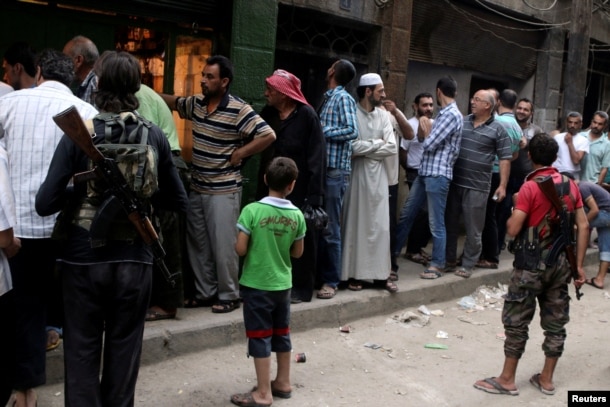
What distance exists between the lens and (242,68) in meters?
6.40

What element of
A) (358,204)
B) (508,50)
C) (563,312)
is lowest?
(563,312)

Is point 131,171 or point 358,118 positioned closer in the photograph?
point 131,171

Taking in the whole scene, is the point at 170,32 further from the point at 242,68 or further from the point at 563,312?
the point at 563,312

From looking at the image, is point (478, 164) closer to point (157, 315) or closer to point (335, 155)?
point (335, 155)

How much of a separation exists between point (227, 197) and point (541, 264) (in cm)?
241

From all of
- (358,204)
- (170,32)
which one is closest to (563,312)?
(358,204)

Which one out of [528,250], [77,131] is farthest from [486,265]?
[77,131]

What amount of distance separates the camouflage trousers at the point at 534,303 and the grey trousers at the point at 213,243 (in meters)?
2.16

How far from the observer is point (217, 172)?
5.44m

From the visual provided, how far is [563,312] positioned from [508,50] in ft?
22.3

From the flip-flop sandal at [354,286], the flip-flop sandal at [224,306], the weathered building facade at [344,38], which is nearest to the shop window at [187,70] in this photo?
the weathered building facade at [344,38]

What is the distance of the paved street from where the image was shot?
462 centimetres

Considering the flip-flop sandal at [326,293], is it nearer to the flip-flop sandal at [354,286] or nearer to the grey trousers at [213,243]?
the flip-flop sandal at [354,286]

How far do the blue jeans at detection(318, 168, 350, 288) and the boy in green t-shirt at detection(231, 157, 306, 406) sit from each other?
1.88 meters
